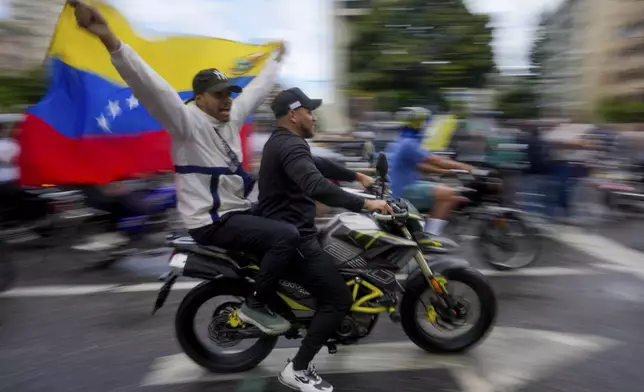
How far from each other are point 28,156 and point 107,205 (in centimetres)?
269

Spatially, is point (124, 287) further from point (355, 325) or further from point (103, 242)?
point (355, 325)

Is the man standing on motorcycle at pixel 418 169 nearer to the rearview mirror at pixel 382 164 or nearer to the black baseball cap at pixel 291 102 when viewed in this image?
the rearview mirror at pixel 382 164

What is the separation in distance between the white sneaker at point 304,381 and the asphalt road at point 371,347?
213 millimetres

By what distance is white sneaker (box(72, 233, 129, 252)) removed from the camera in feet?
22.7

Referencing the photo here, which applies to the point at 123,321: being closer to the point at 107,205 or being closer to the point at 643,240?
the point at 107,205

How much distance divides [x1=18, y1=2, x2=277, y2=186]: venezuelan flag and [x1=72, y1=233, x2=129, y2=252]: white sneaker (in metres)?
2.06

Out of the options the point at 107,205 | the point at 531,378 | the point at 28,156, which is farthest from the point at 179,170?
the point at 107,205

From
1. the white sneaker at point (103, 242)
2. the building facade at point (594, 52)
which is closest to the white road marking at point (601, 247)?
the white sneaker at point (103, 242)

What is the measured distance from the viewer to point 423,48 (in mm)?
28344

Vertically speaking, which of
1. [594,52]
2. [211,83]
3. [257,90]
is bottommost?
[594,52]

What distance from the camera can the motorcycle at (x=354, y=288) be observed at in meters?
3.88

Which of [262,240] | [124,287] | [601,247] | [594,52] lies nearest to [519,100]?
[594,52]

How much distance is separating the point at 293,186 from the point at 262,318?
2.84 feet

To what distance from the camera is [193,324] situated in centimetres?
405
